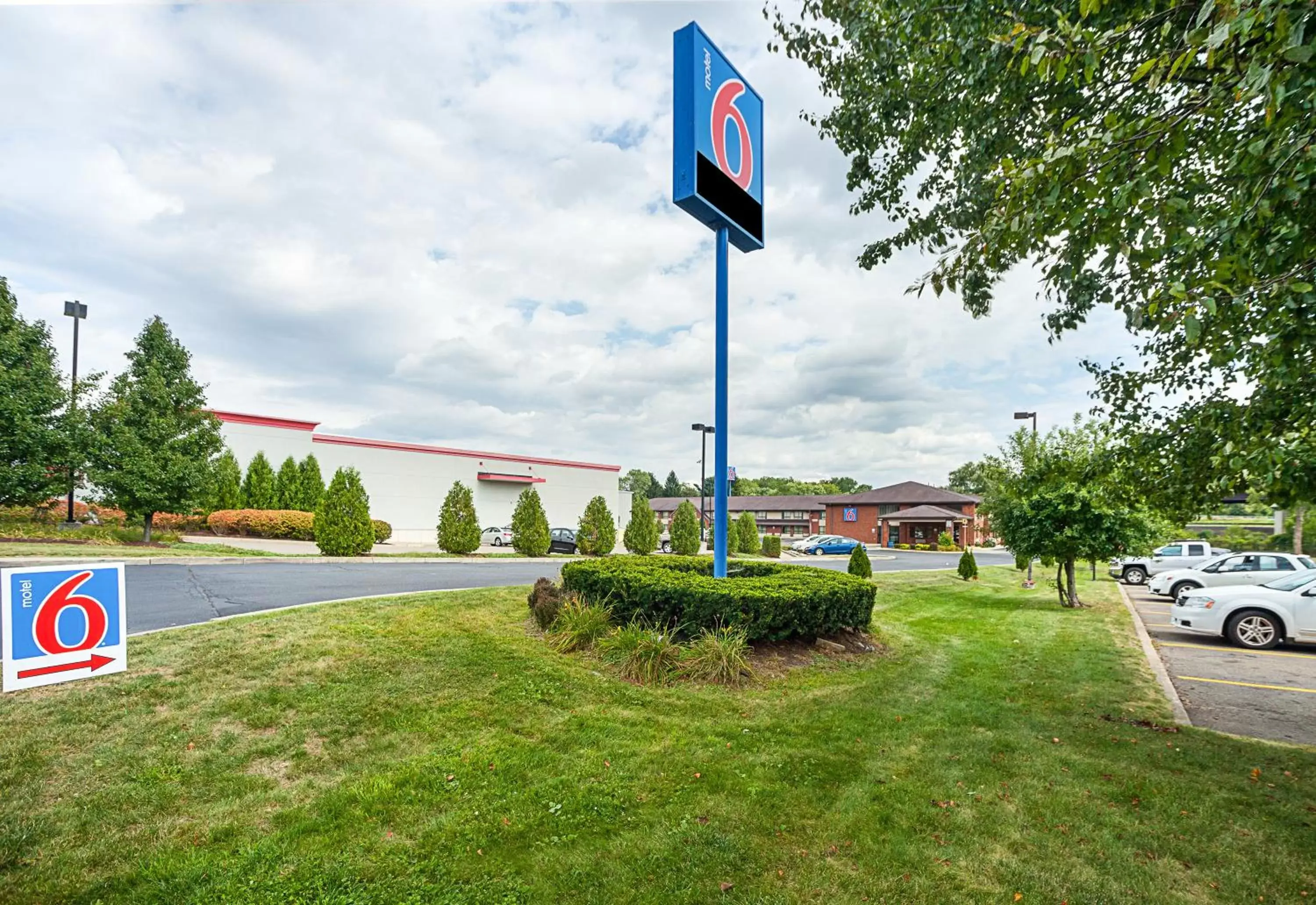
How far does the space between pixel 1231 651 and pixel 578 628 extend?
36.0ft

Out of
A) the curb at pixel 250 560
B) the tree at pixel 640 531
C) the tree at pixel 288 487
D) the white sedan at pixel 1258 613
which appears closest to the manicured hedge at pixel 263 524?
the tree at pixel 288 487

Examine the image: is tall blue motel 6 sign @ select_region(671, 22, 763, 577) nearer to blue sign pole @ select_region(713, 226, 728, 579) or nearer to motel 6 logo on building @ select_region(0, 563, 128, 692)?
blue sign pole @ select_region(713, 226, 728, 579)

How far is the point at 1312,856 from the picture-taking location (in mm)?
3652

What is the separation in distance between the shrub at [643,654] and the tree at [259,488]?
2803 cm

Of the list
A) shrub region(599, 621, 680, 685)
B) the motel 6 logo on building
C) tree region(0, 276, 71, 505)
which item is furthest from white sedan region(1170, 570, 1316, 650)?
tree region(0, 276, 71, 505)

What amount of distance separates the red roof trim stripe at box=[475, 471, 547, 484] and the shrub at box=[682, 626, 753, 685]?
32775mm

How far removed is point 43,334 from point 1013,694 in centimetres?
2790

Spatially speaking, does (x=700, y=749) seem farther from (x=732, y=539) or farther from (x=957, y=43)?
(x=732, y=539)

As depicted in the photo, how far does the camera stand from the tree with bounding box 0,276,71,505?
59.7ft

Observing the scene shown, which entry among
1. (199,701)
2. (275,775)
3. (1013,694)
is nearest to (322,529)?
(199,701)

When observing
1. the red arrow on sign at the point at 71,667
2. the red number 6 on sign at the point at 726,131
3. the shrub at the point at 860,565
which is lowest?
the shrub at the point at 860,565

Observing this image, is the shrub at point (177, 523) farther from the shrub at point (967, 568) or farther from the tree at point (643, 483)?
the tree at point (643, 483)

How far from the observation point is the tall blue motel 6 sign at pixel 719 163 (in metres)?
8.14

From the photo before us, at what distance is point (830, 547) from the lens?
136ft
